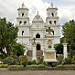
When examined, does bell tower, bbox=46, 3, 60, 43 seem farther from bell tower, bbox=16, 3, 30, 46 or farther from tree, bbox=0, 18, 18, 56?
tree, bbox=0, 18, 18, 56

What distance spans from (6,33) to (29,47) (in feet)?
61.0

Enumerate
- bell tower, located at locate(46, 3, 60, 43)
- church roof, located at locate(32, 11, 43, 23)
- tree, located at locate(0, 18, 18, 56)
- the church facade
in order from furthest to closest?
church roof, located at locate(32, 11, 43, 23) → bell tower, located at locate(46, 3, 60, 43) → the church facade → tree, located at locate(0, 18, 18, 56)

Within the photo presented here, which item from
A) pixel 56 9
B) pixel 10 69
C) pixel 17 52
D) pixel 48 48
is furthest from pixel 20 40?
pixel 10 69

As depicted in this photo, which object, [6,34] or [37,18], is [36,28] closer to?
[37,18]

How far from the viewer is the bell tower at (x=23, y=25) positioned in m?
40.4

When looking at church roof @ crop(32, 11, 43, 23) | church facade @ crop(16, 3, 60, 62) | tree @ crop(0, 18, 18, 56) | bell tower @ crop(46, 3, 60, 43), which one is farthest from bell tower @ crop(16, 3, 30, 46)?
tree @ crop(0, 18, 18, 56)

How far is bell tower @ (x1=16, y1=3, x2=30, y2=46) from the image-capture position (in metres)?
40.4

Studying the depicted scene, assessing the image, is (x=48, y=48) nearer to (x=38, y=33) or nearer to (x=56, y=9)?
(x=38, y=33)

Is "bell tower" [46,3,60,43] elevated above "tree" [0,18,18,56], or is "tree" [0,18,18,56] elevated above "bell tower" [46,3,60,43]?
"bell tower" [46,3,60,43]

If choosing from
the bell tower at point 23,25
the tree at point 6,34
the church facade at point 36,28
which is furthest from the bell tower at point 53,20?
the tree at point 6,34

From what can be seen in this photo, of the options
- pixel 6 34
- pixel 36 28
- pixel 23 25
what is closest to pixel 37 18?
pixel 36 28

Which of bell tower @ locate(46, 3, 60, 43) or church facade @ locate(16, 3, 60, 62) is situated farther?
bell tower @ locate(46, 3, 60, 43)

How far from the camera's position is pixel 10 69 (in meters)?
13.0

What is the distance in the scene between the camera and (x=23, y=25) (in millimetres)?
41125
